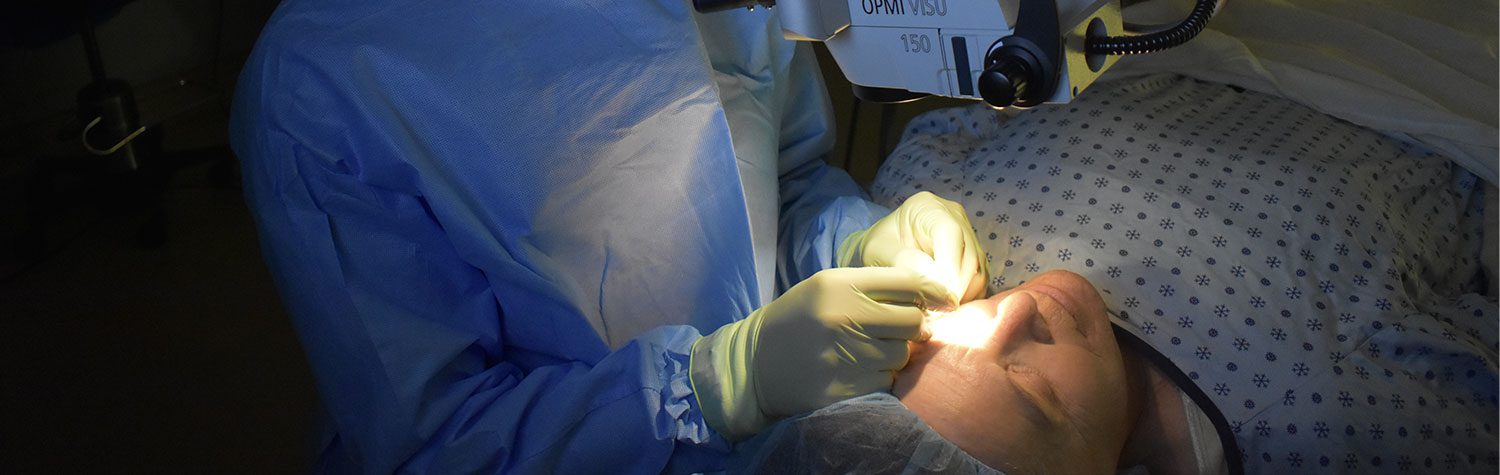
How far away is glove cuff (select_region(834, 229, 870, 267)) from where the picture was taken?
1.44m

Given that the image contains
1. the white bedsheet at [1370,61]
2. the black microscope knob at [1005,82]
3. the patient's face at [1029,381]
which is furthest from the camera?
the white bedsheet at [1370,61]

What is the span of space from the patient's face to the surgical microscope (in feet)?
1.11

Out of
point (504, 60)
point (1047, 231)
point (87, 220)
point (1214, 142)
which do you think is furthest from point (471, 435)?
point (87, 220)

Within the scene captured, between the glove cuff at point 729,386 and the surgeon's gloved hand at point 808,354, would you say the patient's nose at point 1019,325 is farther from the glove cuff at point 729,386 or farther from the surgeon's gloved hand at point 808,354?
the glove cuff at point 729,386

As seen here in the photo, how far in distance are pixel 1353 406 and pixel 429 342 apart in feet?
3.36

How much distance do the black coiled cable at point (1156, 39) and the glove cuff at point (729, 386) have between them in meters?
0.46

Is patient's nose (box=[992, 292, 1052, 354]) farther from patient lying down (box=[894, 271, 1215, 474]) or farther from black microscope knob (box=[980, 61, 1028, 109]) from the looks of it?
black microscope knob (box=[980, 61, 1028, 109])

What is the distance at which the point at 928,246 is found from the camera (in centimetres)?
135

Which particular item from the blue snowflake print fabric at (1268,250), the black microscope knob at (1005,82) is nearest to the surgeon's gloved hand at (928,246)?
the blue snowflake print fabric at (1268,250)

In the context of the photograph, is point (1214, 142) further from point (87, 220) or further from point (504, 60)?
point (87, 220)

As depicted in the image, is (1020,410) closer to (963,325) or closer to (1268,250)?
(963,325)

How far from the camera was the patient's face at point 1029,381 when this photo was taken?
1156 mm

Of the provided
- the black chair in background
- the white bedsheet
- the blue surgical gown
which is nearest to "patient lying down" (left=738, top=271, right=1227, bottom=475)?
the blue surgical gown

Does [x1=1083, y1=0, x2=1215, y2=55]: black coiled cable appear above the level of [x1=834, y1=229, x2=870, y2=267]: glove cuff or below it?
above
